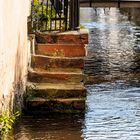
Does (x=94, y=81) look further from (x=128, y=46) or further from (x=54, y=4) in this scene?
(x=128, y=46)

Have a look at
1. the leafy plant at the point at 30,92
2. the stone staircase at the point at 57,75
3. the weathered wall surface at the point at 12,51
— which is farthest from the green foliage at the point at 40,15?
the leafy plant at the point at 30,92

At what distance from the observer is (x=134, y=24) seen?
43781 millimetres

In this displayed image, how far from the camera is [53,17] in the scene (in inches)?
581

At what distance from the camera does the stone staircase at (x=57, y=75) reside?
1118 centimetres

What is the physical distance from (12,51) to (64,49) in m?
3.57

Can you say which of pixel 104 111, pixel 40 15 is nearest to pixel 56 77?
pixel 104 111

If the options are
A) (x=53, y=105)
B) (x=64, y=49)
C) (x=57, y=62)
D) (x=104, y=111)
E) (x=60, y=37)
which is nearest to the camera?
(x=53, y=105)

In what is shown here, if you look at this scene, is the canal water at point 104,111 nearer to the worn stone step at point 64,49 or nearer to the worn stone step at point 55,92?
the worn stone step at point 55,92

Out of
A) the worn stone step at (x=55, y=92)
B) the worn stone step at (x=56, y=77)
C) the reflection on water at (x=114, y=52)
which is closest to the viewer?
the worn stone step at (x=55, y=92)

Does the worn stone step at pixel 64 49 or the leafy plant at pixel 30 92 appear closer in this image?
the leafy plant at pixel 30 92

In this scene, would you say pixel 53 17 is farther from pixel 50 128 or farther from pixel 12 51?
pixel 12 51

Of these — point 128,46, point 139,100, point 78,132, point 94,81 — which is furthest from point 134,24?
point 78,132

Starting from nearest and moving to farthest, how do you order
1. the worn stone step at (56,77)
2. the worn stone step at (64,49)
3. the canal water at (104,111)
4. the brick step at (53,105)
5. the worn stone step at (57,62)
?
the canal water at (104,111), the brick step at (53,105), the worn stone step at (56,77), the worn stone step at (57,62), the worn stone step at (64,49)

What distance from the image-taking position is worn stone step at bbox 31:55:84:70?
12.4 metres
